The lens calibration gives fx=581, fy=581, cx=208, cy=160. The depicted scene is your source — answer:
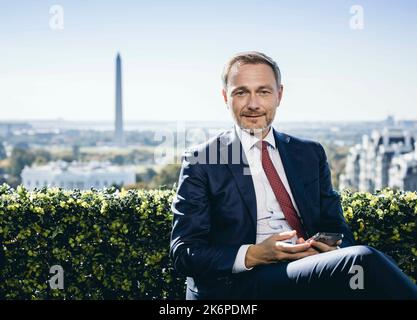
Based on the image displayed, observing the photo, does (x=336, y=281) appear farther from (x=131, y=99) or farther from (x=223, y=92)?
(x=131, y=99)

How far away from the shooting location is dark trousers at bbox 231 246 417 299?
2334 mm

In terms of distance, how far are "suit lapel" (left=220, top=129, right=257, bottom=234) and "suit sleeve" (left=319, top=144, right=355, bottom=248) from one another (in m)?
0.48

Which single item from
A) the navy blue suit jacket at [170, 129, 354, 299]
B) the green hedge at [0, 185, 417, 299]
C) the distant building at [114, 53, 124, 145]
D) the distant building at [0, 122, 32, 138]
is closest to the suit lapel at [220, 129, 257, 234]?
the navy blue suit jacket at [170, 129, 354, 299]

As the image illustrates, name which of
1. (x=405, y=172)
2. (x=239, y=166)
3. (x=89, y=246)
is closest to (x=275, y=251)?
(x=239, y=166)

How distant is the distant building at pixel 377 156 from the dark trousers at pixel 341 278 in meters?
59.7

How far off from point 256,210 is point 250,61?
31.1 inches

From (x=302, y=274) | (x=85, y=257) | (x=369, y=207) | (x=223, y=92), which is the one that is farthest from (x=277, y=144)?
(x=85, y=257)

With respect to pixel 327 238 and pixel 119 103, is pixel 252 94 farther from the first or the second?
pixel 119 103

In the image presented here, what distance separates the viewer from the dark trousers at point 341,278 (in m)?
2.33

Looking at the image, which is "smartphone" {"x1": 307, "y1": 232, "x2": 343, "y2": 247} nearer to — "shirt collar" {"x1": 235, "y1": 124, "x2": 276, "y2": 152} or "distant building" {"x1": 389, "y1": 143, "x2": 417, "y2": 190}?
"shirt collar" {"x1": 235, "y1": 124, "x2": 276, "y2": 152}

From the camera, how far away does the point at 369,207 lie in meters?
4.51

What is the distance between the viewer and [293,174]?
10.4 feet

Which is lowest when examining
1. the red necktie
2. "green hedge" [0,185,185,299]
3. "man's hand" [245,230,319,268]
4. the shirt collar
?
"green hedge" [0,185,185,299]
